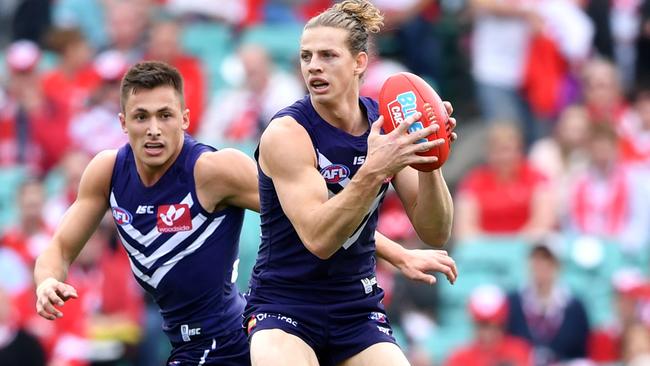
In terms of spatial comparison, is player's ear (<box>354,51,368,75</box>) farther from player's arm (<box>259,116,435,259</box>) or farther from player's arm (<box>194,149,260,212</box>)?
player's arm (<box>194,149,260,212</box>)

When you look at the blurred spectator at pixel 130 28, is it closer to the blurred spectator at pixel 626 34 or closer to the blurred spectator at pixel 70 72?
the blurred spectator at pixel 70 72

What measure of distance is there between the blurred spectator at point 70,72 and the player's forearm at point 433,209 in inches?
286

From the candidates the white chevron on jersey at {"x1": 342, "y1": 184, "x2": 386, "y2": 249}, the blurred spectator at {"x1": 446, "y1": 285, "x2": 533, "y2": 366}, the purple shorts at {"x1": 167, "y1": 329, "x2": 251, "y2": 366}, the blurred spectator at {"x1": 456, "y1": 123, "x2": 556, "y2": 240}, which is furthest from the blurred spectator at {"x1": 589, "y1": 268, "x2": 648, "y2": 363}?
the white chevron on jersey at {"x1": 342, "y1": 184, "x2": 386, "y2": 249}

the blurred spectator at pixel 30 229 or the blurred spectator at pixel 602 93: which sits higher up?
the blurred spectator at pixel 602 93

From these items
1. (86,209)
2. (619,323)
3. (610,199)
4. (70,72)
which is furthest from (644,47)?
(86,209)

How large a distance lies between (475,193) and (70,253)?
5.37 m

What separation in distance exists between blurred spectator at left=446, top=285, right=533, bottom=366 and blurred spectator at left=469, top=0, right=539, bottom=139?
2.57 m

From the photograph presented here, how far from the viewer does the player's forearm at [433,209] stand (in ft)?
21.4

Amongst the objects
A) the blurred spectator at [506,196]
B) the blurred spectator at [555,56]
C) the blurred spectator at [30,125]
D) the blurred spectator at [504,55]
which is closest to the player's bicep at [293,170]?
the blurred spectator at [506,196]

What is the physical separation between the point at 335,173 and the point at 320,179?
6.2 inches

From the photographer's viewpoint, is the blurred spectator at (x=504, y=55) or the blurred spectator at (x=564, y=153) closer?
the blurred spectator at (x=564, y=153)

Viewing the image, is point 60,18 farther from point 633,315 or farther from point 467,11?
point 633,315

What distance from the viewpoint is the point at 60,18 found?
48.5 ft

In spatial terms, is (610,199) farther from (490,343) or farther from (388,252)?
(388,252)
